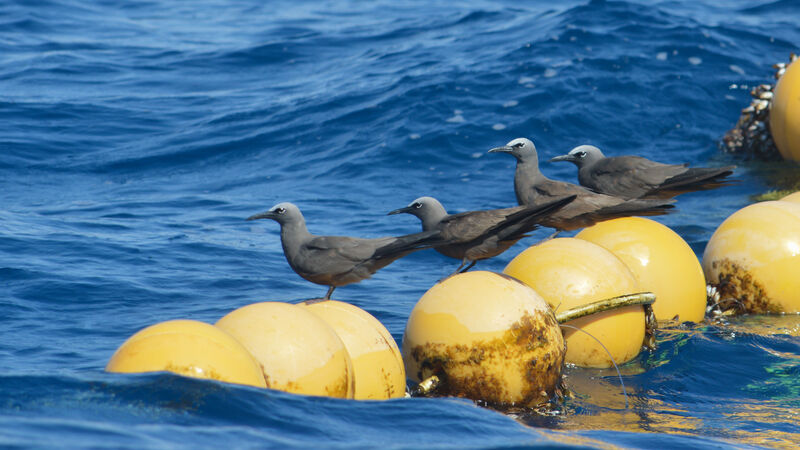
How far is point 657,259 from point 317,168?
8.29 m

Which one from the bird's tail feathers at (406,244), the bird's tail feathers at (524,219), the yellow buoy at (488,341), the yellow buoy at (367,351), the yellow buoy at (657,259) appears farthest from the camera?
the yellow buoy at (657,259)

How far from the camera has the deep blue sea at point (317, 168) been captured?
17.4 ft

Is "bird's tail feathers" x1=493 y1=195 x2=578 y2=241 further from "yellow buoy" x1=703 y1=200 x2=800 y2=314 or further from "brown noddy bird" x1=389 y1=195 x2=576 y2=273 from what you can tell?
"yellow buoy" x1=703 y1=200 x2=800 y2=314

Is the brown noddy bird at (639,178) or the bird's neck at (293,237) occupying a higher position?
the brown noddy bird at (639,178)

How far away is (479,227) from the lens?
689cm

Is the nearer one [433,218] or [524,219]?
[524,219]

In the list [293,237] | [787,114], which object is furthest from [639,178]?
[787,114]

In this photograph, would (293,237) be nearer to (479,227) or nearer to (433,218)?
(433,218)

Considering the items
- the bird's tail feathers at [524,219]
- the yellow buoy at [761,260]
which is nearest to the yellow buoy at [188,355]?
the bird's tail feathers at [524,219]

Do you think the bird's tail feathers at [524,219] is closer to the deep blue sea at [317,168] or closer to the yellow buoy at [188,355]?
the deep blue sea at [317,168]

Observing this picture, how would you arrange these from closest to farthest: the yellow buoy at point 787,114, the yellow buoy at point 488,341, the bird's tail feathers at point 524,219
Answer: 1. the yellow buoy at point 488,341
2. the bird's tail feathers at point 524,219
3. the yellow buoy at point 787,114

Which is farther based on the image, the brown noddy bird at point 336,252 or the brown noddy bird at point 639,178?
the brown noddy bird at point 639,178

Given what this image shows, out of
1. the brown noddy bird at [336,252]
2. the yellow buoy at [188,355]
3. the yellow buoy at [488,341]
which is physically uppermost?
the brown noddy bird at [336,252]

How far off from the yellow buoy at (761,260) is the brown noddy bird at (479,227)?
2592 millimetres
